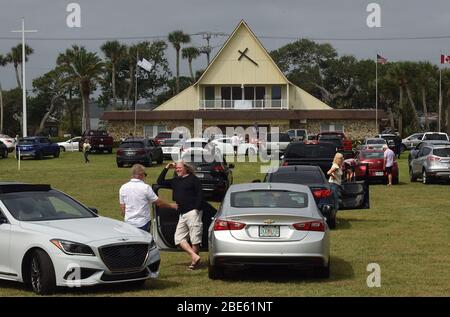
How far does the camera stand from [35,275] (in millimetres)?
11297

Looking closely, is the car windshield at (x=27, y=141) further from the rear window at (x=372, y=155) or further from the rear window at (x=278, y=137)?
the rear window at (x=372, y=155)

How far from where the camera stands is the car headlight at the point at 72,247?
1108 cm

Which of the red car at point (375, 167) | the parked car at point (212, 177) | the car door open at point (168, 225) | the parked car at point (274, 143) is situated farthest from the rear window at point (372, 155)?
the car door open at point (168, 225)

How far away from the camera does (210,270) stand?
12.5m

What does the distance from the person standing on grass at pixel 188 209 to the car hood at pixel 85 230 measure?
1283mm

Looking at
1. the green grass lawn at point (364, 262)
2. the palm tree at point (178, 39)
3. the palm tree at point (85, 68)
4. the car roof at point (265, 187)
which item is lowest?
the green grass lawn at point (364, 262)

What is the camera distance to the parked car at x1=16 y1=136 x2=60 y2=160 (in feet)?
173

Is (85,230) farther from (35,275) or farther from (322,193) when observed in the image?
(322,193)

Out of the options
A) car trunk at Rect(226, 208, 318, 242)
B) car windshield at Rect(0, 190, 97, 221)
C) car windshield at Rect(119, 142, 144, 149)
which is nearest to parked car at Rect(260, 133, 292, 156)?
car windshield at Rect(119, 142, 144, 149)

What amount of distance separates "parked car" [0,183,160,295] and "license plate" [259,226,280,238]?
60.7 inches

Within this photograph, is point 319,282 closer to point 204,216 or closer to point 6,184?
point 204,216

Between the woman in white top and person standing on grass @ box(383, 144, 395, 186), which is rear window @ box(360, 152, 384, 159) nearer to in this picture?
person standing on grass @ box(383, 144, 395, 186)
